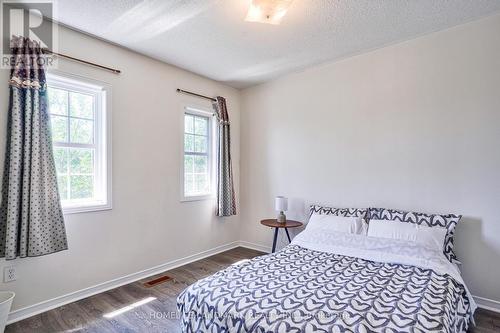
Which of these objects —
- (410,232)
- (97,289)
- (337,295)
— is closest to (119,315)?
(97,289)

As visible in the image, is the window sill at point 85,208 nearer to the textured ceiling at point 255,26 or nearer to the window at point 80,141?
the window at point 80,141

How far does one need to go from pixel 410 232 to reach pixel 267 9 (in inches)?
90.3

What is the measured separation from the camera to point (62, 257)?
2494mm

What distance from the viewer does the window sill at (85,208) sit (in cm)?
252

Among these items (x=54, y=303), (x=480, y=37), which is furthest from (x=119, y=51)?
(x=480, y=37)

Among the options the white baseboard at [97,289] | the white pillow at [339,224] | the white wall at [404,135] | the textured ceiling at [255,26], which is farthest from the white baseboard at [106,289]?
the textured ceiling at [255,26]

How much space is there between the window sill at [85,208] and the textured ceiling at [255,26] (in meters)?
1.70

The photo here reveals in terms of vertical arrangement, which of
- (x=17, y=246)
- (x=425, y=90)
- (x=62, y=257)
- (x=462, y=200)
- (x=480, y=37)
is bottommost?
(x=62, y=257)

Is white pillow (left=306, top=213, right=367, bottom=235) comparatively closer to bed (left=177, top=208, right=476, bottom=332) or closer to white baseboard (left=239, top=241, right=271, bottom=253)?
bed (left=177, top=208, right=476, bottom=332)

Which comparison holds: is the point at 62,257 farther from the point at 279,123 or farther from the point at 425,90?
the point at 425,90

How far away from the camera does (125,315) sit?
2.31m

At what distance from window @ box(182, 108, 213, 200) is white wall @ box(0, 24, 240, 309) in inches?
7.1

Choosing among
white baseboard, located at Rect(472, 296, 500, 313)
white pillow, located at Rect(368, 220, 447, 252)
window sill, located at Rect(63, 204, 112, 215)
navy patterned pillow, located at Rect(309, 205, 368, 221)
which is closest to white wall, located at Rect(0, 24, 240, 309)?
window sill, located at Rect(63, 204, 112, 215)

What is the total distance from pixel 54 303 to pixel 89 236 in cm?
62
